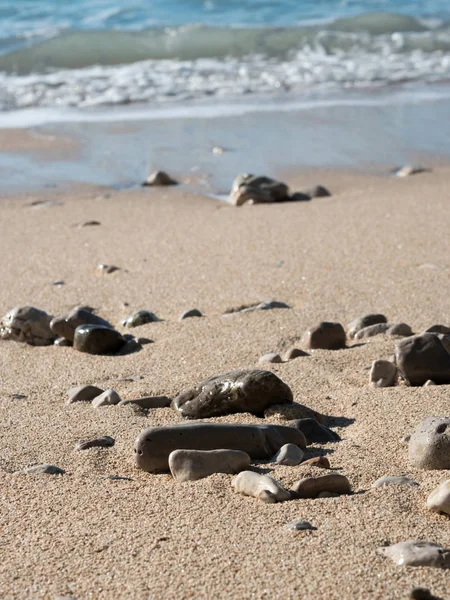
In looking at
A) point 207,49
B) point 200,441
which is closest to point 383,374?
point 200,441

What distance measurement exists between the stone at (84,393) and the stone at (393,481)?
101 cm

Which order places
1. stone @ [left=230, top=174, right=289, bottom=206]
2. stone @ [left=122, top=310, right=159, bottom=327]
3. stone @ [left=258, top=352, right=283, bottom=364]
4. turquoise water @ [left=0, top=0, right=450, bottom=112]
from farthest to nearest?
turquoise water @ [left=0, top=0, right=450, bottom=112] < stone @ [left=230, top=174, right=289, bottom=206] < stone @ [left=122, top=310, right=159, bottom=327] < stone @ [left=258, top=352, right=283, bottom=364]

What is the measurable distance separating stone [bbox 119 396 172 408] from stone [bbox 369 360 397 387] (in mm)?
627

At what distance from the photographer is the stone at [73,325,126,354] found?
3.28m

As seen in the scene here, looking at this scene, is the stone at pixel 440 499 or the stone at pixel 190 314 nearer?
the stone at pixel 440 499

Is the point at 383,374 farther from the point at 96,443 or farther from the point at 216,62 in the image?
the point at 216,62

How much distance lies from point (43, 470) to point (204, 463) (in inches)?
15.4

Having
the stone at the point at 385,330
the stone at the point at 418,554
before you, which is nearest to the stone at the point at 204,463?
the stone at the point at 418,554

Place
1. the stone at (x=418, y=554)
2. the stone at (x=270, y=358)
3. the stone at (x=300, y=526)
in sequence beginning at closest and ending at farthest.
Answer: the stone at (x=418, y=554) → the stone at (x=300, y=526) → the stone at (x=270, y=358)

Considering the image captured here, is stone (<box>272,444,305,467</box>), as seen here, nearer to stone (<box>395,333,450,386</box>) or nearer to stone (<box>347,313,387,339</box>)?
stone (<box>395,333,450,386</box>)

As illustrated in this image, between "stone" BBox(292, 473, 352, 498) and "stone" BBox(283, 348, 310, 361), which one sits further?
"stone" BBox(283, 348, 310, 361)

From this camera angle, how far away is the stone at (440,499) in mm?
1938

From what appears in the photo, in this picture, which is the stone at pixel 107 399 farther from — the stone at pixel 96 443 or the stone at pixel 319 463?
the stone at pixel 319 463

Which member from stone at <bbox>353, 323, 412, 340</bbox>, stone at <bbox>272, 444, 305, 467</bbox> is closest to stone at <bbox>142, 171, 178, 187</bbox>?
stone at <bbox>353, 323, 412, 340</bbox>
